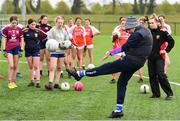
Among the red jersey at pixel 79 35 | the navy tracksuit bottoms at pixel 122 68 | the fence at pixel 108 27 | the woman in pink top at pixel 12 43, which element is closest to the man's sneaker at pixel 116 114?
the navy tracksuit bottoms at pixel 122 68

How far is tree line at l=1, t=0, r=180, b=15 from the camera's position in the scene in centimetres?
7844

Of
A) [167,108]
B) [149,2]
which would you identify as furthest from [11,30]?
[149,2]

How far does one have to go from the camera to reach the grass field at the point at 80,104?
408 inches

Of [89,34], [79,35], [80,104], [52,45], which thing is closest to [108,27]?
[89,34]

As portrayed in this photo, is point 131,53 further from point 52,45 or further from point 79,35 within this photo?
point 79,35

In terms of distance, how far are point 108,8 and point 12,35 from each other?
69914 millimetres

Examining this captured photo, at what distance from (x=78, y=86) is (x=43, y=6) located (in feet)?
238

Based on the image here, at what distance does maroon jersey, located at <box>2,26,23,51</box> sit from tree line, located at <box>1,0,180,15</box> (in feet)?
209

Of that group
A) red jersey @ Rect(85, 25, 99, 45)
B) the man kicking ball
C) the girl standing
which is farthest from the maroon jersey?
red jersey @ Rect(85, 25, 99, 45)

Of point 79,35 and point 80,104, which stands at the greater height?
point 79,35

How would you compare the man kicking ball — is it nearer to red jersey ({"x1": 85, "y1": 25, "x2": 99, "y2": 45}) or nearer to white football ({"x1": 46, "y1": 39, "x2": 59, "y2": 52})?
white football ({"x1": 46, "y1": 39, "x2": 59, "y2": 52})

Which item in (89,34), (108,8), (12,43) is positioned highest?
(12,43)

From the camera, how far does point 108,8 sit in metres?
83.2

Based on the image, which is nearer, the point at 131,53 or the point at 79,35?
the point at 131,53
